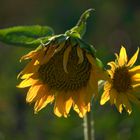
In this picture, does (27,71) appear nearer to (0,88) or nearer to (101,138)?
(101,138)

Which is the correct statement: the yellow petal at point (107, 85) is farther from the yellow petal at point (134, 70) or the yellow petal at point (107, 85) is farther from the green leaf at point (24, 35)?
the green leaf at point (24, 35)

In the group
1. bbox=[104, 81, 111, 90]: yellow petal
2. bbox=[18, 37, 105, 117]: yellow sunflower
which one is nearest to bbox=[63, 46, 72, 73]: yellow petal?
bbox=[18, 37, 105, 117]: yellow sunflower

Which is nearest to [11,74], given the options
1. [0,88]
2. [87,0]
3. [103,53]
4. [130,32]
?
[0,88]

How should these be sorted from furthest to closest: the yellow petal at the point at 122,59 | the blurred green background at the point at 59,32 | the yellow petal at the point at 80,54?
the blurred green background at the point at 59,32, the yellow petal at the point at 122,59, the yellow petal at the point at 80,54

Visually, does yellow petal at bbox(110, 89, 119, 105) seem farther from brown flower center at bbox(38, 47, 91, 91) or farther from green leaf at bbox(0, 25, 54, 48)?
green leaf at bbox(0, 25, 54, 48)

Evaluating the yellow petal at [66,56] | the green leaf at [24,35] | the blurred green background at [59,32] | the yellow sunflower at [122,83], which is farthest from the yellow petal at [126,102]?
the blurred green background at [59,32]

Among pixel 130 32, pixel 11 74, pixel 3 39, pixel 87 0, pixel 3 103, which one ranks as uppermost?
pixel 87 0
